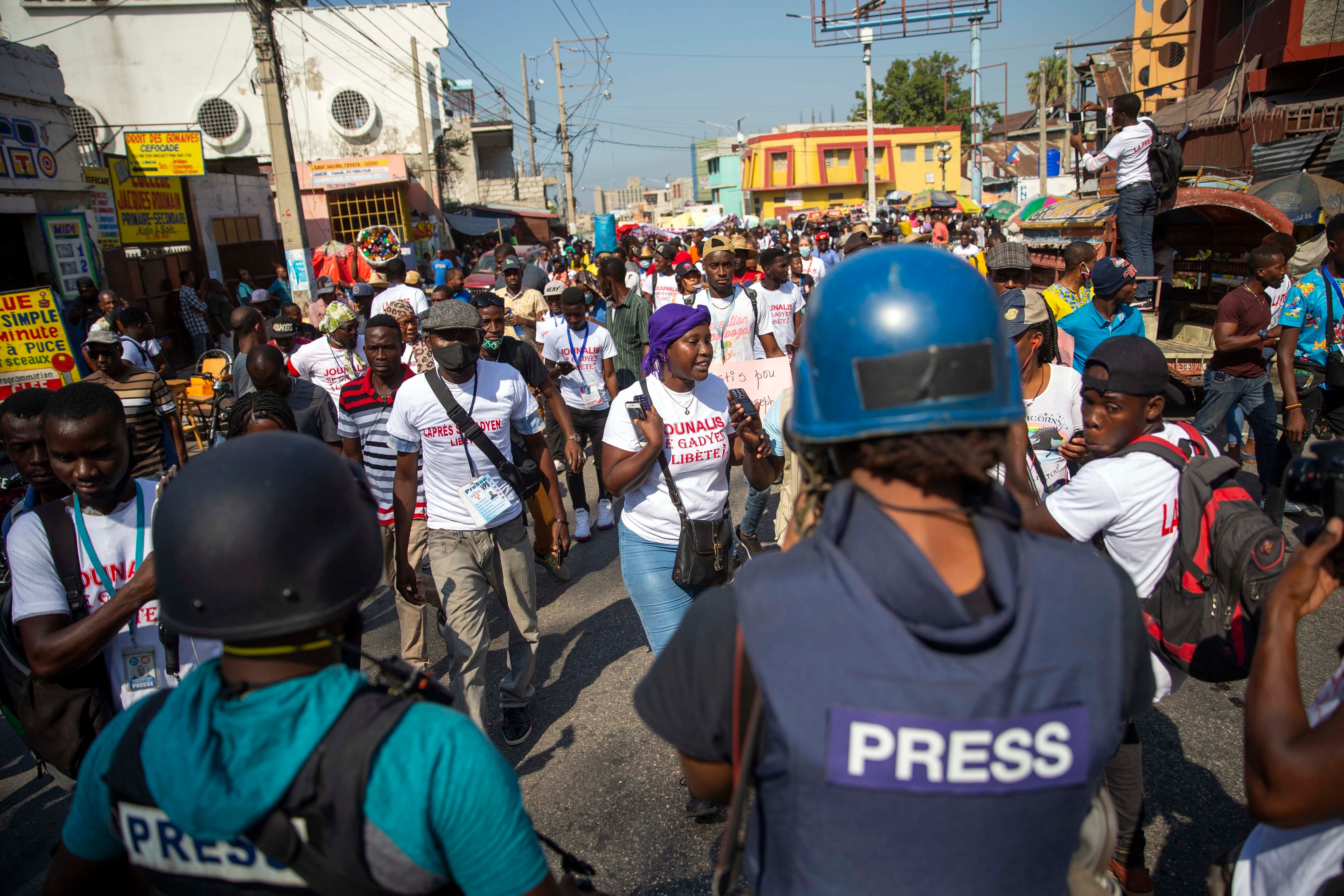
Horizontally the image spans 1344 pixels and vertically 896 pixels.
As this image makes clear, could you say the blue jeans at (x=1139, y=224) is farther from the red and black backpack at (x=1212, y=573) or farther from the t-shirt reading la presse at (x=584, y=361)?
the red and black backpack at (x=1212, y=573)

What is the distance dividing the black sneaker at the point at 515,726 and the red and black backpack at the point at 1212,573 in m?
2.85

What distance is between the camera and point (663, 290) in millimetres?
9758

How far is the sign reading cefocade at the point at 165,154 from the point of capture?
1585 cm

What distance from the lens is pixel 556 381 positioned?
648 cm

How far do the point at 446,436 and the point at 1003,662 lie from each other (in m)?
3.16

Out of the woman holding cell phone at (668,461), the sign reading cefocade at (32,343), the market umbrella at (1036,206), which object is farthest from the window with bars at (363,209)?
the woman holding cell phone at (668,461)

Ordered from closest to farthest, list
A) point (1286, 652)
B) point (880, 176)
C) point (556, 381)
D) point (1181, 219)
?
1. point (1286, 652)
2. point (556, 381)
3. point (1181, 219)
4. point (880, 176)

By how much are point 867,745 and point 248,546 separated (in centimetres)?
98

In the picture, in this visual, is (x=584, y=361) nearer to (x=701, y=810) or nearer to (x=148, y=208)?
(x=701, y=810)

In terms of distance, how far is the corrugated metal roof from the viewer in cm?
909

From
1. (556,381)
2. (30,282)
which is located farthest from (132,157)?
(556,381)

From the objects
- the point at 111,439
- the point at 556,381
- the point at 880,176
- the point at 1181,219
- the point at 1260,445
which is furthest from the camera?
the point at 880,176

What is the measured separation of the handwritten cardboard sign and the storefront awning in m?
29.9

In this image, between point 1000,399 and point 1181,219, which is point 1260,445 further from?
point 1000,399
